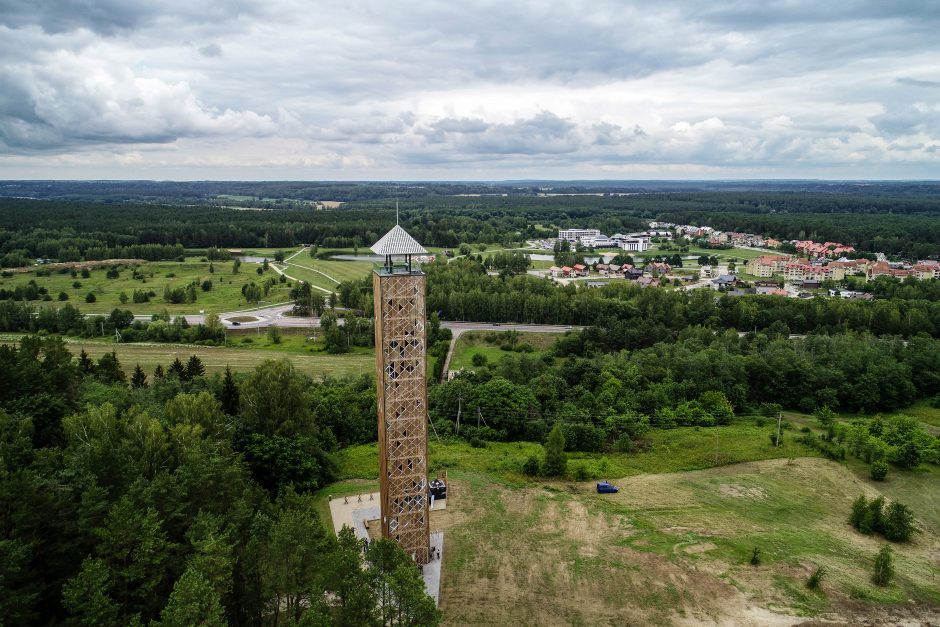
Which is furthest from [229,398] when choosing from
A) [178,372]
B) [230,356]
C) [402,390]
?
[230,356]

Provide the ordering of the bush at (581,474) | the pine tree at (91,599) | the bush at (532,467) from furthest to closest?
the bush at (532,467), the bush at (581,474), the pine tree at (91,599)

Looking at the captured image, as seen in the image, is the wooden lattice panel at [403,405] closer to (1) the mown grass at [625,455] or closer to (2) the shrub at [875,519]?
(1) the mown grass at [625,455]

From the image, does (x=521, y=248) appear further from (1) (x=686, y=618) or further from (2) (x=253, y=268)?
(1) (x=686, y=618)

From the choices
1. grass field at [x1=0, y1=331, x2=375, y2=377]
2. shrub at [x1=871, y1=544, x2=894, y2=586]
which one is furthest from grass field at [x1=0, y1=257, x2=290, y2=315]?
shrub at [x1=871, y1=544, x2=894, y2=586]

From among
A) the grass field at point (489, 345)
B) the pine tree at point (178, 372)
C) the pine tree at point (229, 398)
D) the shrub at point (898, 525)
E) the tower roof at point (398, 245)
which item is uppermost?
the tower roof at point (398, 245)

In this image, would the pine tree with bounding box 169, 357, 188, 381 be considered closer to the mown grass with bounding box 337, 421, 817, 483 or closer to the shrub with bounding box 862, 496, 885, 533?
the mown grass with bounding box 337, 421, 817, 483

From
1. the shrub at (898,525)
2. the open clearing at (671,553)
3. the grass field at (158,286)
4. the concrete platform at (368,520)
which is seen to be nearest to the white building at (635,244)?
the grass field at (158,286)
